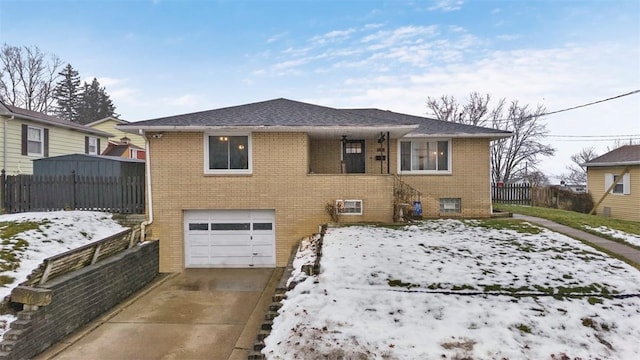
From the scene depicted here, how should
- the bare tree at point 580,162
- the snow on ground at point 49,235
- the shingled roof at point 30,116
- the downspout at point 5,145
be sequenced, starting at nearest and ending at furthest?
1. the snow on ground at point 49,235
2. the shingled roof at point 30,116
3. the downspout at point 5,145
4. the bare tree at point 580,162

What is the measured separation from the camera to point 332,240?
8.14 metres

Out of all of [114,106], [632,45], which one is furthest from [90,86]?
[632,45]

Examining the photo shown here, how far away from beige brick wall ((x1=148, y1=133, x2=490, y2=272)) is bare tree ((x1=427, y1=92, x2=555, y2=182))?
23.6 meters

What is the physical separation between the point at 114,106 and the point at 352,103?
1737 inches

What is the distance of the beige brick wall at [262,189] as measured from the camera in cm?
1030

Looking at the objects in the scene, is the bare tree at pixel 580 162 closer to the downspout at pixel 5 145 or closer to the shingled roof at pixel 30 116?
the shingled roof at pixel 30 116

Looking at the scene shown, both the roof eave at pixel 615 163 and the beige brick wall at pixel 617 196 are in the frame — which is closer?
the roof eave at pixel 615 163

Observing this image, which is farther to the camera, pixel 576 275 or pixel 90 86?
pixel 90 86

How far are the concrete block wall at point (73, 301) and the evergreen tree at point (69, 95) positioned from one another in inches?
2074

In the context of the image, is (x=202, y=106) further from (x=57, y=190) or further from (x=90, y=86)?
(x=57, y=190)

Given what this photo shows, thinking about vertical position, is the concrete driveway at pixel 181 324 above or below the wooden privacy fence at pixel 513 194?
A: below

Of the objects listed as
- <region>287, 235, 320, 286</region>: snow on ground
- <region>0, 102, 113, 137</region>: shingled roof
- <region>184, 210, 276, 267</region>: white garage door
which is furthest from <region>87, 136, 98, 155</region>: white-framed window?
<region>287, 235, 320, 286</region>: snow on ground

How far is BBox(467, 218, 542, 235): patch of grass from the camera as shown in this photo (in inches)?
373

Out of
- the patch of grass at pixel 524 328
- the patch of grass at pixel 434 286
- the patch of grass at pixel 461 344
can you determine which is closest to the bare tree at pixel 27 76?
the patch of grass at pixel 434 286
